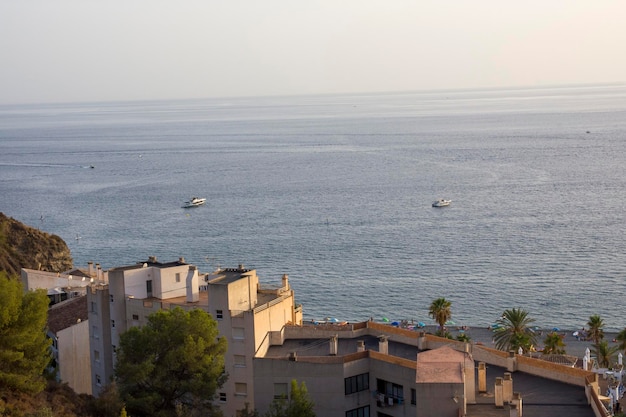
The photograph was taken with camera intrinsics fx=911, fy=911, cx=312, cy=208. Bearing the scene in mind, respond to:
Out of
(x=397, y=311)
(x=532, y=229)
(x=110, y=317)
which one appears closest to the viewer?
(x=110, y=317)

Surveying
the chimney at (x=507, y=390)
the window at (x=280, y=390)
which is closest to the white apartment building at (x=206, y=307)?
the window at (x=280, y=390)

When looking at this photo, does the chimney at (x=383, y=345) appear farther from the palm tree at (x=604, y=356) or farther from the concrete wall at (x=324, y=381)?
the palm tree at (x=604, y=356)

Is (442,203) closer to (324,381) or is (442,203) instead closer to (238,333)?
(238,333)

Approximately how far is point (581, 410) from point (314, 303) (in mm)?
44902

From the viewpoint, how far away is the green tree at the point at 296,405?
2833 centimetres

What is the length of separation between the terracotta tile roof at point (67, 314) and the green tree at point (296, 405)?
16715mm

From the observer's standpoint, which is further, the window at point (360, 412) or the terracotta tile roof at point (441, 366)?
the window at point (360, 412)

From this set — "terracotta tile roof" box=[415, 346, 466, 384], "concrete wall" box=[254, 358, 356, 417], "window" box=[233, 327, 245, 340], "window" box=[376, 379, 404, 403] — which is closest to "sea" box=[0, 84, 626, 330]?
"window" box=[233, 327, 245, 340]

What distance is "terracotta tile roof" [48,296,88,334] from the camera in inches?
1730

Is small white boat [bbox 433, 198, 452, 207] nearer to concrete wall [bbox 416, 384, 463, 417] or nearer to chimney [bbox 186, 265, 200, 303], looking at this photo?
chimney [bbox 186, 265, 200, 303]

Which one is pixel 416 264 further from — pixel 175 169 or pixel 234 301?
pixel 175 169

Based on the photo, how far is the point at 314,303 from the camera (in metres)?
71.8

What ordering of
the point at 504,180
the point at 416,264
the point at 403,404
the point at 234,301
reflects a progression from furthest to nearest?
the point at 504,180, the point at 416,264, the point at 234,301, the point at 403,404

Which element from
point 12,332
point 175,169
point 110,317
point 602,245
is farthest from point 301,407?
point 175,169
